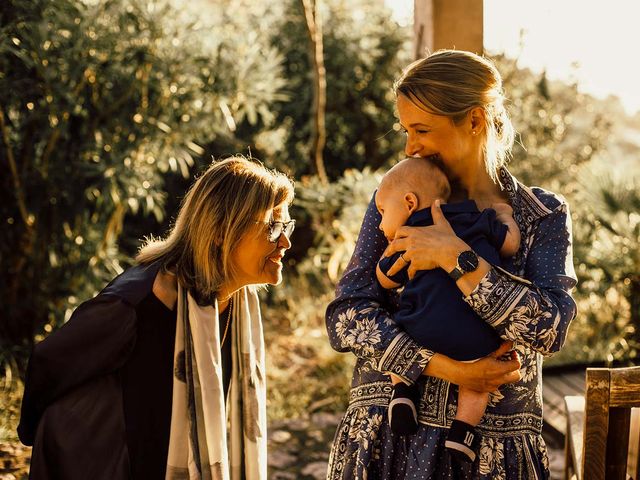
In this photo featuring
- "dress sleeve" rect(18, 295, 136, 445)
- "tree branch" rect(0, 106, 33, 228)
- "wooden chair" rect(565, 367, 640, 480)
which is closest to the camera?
"wooden chair" rect(565, 367, 640, 480)

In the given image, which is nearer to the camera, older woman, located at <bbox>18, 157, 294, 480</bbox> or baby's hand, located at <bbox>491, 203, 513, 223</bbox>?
baby's hand, located at <bbox>491, 203, 513, 223</bbox>

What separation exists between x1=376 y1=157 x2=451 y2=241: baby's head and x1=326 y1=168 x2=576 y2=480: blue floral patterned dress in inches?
3.4

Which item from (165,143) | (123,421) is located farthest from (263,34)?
(123,421)

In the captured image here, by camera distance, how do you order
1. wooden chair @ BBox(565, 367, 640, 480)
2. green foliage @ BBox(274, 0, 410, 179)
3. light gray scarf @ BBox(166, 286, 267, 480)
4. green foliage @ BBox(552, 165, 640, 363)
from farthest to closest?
1. green foliage @ BBox(274, 0, 410, 179)
2. green foliage @ BBox(552, 165, 640, 363)
3. light gray scarf @ BBox(166, 286, 267, 480)
4. wooden chair @ BBox(565, 367, 640, 480)

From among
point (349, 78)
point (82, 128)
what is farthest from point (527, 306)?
point (349, 78)

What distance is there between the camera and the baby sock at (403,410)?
1.86 meters

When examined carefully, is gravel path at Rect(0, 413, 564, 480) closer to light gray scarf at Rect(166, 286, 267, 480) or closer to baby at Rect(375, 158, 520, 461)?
light gray scarf at Rect(166, 286, 267, 480)

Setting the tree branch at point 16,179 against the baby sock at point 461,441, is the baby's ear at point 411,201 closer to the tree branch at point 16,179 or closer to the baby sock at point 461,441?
the baby sock at point 461,441

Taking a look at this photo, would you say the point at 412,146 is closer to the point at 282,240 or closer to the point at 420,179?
the point at 420,179

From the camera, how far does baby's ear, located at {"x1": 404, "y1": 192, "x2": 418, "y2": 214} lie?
6.45 feet

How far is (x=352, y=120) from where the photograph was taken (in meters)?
8.55

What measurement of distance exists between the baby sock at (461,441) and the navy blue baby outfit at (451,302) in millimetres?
167

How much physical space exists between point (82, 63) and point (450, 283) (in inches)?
151

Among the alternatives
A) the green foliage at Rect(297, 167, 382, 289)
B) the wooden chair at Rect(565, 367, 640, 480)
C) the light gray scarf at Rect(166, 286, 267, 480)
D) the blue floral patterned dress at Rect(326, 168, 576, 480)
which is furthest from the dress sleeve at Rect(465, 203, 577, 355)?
the green foliage at Rect(297, 167, 382, 289)
